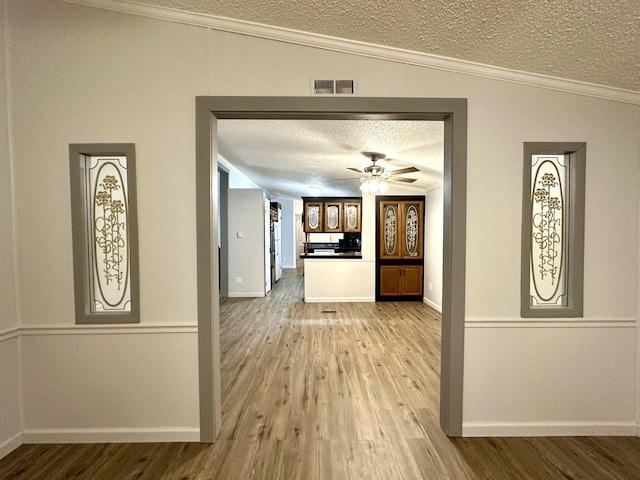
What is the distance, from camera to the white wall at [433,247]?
211 inches

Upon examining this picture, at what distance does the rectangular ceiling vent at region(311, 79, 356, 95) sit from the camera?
6.33 feet

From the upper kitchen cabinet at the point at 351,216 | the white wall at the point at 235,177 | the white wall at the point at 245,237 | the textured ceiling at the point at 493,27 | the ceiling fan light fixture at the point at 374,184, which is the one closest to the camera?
the textured ceiling at the point at 493,27

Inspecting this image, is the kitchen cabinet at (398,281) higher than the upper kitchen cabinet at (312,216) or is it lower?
Result: lower

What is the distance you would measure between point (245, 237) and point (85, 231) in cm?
468

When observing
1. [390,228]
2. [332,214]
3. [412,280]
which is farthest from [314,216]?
[412,280]

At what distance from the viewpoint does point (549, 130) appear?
6.50 ft

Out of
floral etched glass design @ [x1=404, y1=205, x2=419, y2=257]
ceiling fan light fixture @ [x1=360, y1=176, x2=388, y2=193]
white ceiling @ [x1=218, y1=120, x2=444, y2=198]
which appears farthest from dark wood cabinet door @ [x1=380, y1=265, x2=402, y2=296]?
ceiling fan light fixture @ [x1=360, y1=176, x2=388, y2=193]

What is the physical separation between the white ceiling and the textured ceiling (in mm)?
974

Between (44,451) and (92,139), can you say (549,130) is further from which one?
(44,451)

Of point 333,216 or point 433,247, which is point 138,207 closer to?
point 433,247

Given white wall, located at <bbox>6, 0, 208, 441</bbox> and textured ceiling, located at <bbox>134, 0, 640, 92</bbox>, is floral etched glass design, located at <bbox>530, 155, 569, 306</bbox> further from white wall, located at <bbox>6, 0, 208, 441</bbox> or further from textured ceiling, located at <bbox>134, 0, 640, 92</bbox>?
white wall, located at <bbox>6, 0, 208, 441</bbox>

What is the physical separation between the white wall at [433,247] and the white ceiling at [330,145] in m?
0.34

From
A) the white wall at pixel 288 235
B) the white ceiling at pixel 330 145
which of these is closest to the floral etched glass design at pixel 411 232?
the white ceiling at pixel 330 145

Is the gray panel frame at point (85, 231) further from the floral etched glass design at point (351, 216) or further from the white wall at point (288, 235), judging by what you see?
the white wall at point (288, 235)
